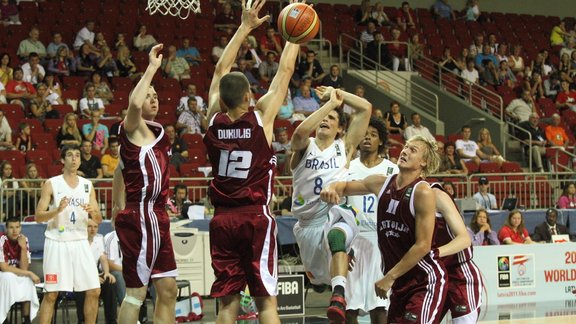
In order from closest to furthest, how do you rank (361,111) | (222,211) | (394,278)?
1. (394,278)
2. (222,211)
3. (361,111)

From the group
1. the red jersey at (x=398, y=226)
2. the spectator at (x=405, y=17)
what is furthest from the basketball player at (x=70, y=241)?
the spectator at (x=405, y=17)

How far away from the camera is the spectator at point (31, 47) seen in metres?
18.0

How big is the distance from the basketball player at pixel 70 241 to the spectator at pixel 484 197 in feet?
26.8

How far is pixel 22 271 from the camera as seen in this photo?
11.4m

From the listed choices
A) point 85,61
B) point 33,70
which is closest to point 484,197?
point 85,61

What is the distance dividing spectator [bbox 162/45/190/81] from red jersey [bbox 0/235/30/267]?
7702 millimetres

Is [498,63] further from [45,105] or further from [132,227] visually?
[132,227]

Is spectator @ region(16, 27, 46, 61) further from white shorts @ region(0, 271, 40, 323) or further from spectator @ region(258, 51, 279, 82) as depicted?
white shorts @ region(0, 271, 40, 323)

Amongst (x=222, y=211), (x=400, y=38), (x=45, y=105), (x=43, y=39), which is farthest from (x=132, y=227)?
(x=400, y=38)

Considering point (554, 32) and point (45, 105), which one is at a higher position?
point (554, 32)

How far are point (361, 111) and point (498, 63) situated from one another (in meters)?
16.4

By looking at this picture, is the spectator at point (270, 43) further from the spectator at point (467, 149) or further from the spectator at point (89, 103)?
the spectator at point (89, 103)

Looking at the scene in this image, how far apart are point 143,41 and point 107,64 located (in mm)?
1228

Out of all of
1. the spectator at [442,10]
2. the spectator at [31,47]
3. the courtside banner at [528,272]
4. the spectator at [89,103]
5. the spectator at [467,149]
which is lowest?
the courtside banner at [528,272]
